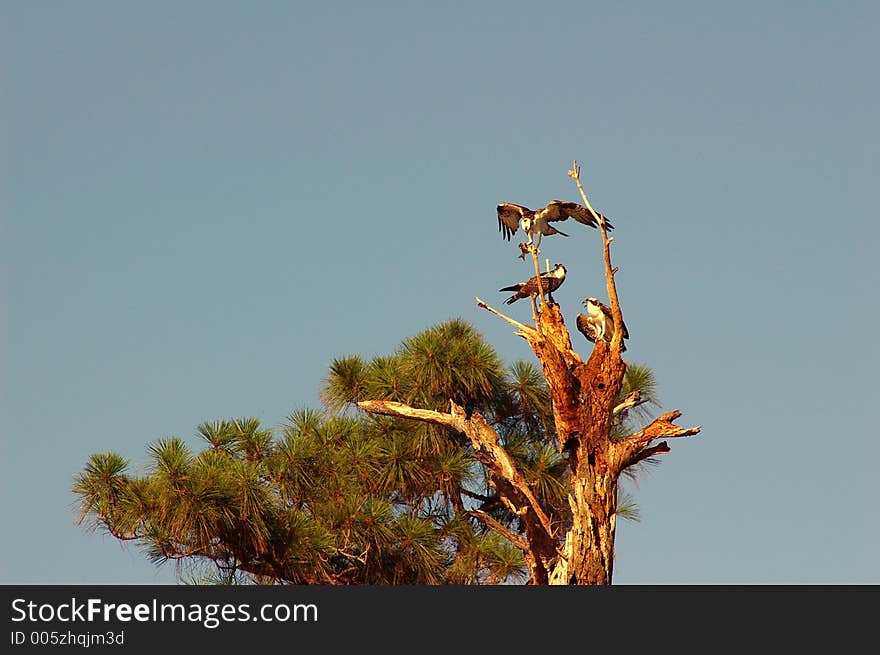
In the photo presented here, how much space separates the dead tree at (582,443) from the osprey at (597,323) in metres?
0.19

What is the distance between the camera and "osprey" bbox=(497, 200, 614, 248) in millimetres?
12516

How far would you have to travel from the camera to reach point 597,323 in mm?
12539

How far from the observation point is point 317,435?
Answer: 1584cm

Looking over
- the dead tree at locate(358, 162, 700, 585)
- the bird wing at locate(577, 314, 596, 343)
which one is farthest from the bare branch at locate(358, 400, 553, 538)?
the bird wing at locate(577, 314, 596, 343)

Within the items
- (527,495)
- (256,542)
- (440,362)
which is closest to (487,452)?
(527,495)

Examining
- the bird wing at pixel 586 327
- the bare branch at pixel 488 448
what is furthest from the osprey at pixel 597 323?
the bare branch at pixel 488 448

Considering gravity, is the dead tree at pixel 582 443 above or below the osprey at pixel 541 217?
below

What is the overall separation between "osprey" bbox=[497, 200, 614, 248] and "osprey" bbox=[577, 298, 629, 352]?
75cm

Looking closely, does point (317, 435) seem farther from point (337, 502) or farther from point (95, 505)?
point (95, 505)

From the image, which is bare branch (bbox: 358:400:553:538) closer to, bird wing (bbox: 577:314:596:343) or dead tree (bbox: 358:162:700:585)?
dead tree (bbox: 358:162:700:585)

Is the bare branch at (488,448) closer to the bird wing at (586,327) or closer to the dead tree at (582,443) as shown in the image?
the dead tree at (582,443)

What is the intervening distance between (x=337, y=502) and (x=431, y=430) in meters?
1.66

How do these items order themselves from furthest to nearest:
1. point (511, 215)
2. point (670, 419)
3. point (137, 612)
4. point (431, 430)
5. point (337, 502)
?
point (431, 430) < point (337, 502) < point (511, 215) < point (670, 419) < point (137, 612)

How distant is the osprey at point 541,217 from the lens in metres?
12.5
